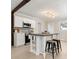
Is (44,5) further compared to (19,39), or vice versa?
(19,39)

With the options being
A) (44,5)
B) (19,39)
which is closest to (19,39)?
(19,39)

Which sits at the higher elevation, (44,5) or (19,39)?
(44,5)

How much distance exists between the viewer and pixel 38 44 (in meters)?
4.17

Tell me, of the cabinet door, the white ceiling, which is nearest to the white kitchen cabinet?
the cabinet door

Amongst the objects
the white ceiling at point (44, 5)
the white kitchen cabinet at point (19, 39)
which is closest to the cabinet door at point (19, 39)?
the white kitchen cabinet at point (19, 39)

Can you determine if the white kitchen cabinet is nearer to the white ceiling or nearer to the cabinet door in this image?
the cabinet door

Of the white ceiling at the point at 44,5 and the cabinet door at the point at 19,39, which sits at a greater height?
the white ceiling at the point at 44,5

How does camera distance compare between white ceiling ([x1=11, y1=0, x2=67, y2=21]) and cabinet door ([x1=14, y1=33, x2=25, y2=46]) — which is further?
cabinet door ([x1=14, y1=33, x2=25, y2=46])

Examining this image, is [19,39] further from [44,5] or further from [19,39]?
[44,5]

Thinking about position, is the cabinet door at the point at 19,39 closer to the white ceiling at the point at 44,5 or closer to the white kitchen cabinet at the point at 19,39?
the white kitchen cabinet at the point at 19,39

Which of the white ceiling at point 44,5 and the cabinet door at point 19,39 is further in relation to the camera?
the cabinet door at point 19,39
